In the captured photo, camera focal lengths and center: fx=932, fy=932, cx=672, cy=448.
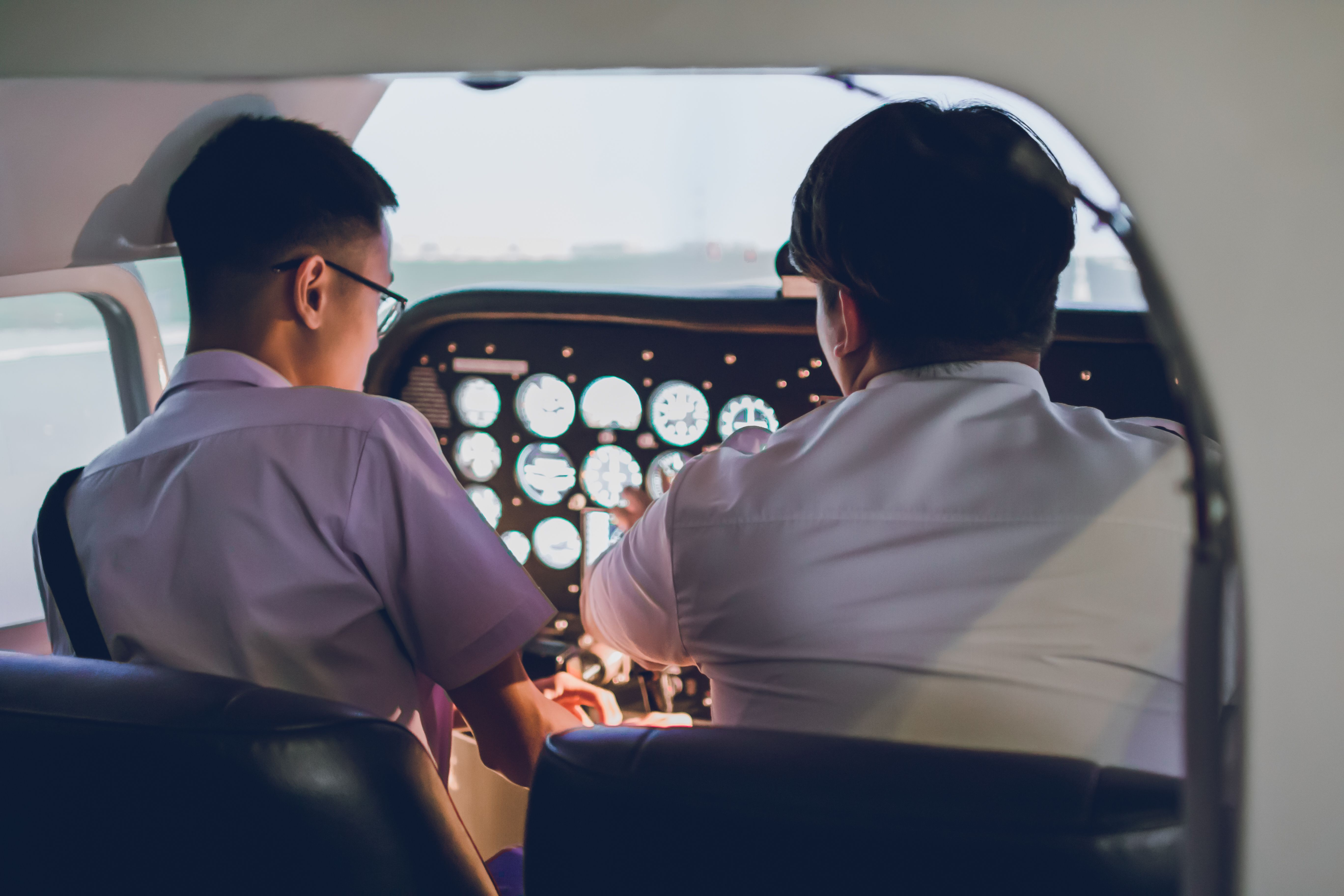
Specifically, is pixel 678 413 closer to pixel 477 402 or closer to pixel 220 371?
pixel 477 402

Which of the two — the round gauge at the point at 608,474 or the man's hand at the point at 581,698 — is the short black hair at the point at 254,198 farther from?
the round gauge at the point at 608,474

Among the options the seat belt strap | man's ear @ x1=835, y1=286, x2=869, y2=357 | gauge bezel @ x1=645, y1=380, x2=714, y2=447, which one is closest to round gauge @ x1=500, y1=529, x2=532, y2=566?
gauge bezel @ x1=645, y1=380, x2=714, y2=447

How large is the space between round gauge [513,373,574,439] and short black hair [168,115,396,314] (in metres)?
0.89

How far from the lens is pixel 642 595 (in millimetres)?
934

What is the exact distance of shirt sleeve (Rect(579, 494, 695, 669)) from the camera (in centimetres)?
91

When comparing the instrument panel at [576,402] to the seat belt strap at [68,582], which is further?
the instrument panel at [576,402]

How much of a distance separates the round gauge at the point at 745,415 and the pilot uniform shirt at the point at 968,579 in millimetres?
934

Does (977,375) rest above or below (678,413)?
above

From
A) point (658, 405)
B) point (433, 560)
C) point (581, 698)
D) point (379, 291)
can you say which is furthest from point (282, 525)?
point (658, 405)

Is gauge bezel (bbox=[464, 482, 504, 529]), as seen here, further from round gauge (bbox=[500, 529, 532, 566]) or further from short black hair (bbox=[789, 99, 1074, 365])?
short black hair (bbox=[789, 99, 1074, 365])

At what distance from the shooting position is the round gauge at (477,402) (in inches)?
80.0

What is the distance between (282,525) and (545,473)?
1.15m

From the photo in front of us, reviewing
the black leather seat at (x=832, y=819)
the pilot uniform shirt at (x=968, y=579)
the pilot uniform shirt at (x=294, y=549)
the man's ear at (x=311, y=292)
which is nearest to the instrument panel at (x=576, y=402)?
the man's ear at (x=311, y=292)

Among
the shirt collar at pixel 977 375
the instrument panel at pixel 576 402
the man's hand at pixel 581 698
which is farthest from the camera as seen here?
the instrument panel at pixel 576 402
